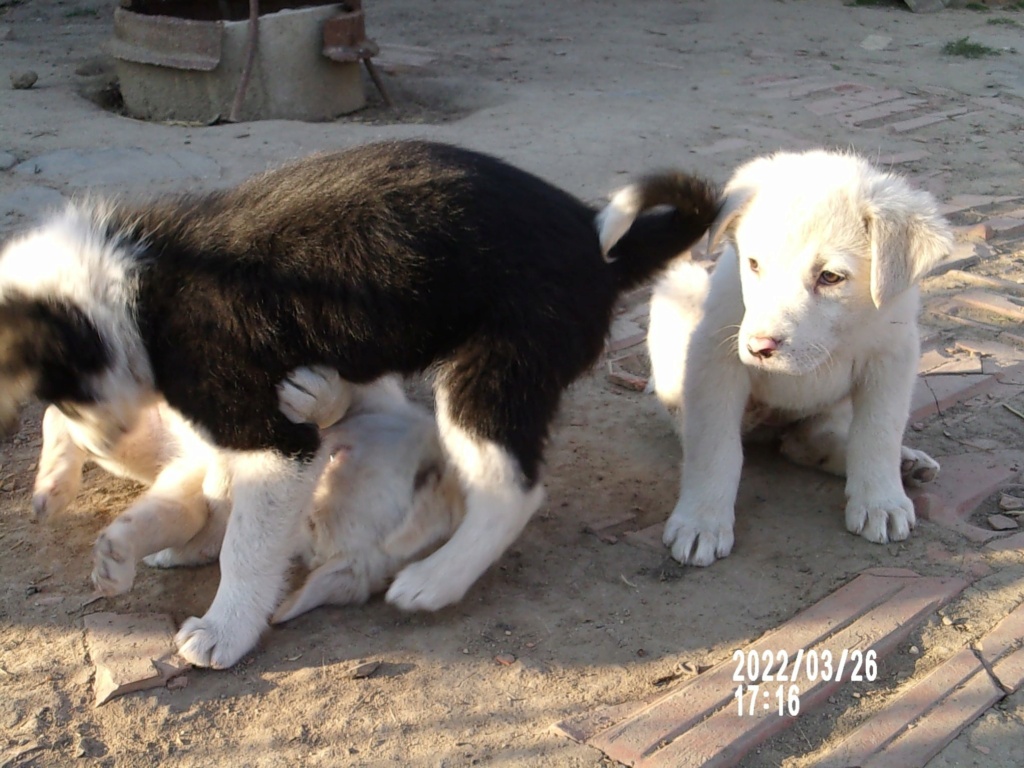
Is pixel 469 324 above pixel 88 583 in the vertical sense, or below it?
above

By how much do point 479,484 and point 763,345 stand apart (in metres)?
0.89

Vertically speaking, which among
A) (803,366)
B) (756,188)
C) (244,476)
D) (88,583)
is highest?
(756,188)

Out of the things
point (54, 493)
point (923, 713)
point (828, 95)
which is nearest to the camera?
point (923, 713)

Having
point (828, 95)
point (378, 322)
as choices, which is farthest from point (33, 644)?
point (828, 95)

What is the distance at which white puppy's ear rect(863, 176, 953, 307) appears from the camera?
3.10 meters

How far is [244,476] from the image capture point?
10.00 feet

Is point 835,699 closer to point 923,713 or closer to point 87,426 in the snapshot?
point 923,713

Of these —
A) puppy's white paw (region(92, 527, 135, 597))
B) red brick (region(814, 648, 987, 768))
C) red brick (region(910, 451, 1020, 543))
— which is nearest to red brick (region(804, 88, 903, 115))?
red brick (region(910, 451, 1020, 543))

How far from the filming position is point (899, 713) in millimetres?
2609

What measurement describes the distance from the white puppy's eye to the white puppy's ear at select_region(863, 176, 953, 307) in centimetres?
10

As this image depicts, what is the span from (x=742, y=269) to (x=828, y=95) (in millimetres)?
6055

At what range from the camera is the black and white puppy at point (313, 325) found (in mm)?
2982

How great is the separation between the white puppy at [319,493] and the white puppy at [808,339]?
2.67 feet

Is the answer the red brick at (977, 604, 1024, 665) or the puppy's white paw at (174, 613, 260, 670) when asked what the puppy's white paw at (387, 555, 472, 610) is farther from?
the red brick at (977, 604, 1024, 665)
